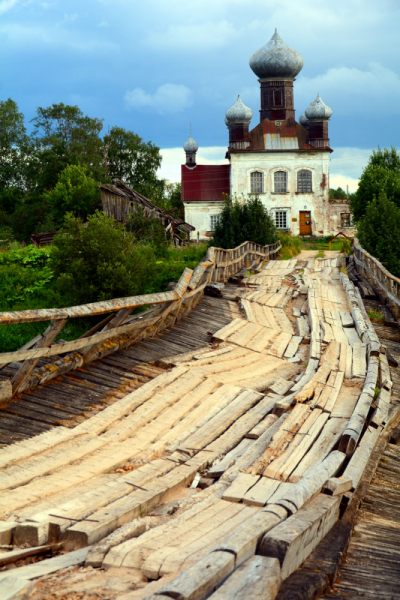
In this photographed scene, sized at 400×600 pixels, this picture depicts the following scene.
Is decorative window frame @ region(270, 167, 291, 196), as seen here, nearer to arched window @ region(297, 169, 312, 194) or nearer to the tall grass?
arched window @ region(297, 169, 312, 194)

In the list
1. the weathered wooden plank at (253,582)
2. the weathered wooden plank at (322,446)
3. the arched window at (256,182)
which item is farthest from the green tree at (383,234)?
the weathered wooden plank at (253,582)

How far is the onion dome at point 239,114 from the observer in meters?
48.7

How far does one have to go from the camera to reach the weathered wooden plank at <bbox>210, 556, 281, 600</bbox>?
2.85 m

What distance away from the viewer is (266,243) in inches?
1091

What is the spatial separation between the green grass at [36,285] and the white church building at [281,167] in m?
24.4

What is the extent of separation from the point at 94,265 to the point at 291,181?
116 ft

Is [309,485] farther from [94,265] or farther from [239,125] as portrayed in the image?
[239,125]

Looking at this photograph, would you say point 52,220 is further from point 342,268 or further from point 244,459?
point 244,459

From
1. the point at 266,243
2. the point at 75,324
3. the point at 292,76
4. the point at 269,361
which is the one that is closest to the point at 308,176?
the point at 292,76

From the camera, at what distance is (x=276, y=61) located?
49906 mm

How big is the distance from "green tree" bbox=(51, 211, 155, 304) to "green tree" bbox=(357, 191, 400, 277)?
15244 mm

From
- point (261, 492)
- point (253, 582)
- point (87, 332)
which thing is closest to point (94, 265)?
point (87, 332)

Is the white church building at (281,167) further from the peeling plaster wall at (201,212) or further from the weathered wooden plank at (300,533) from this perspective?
the weathered wooden plank at (300,533)

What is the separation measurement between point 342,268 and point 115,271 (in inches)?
356
